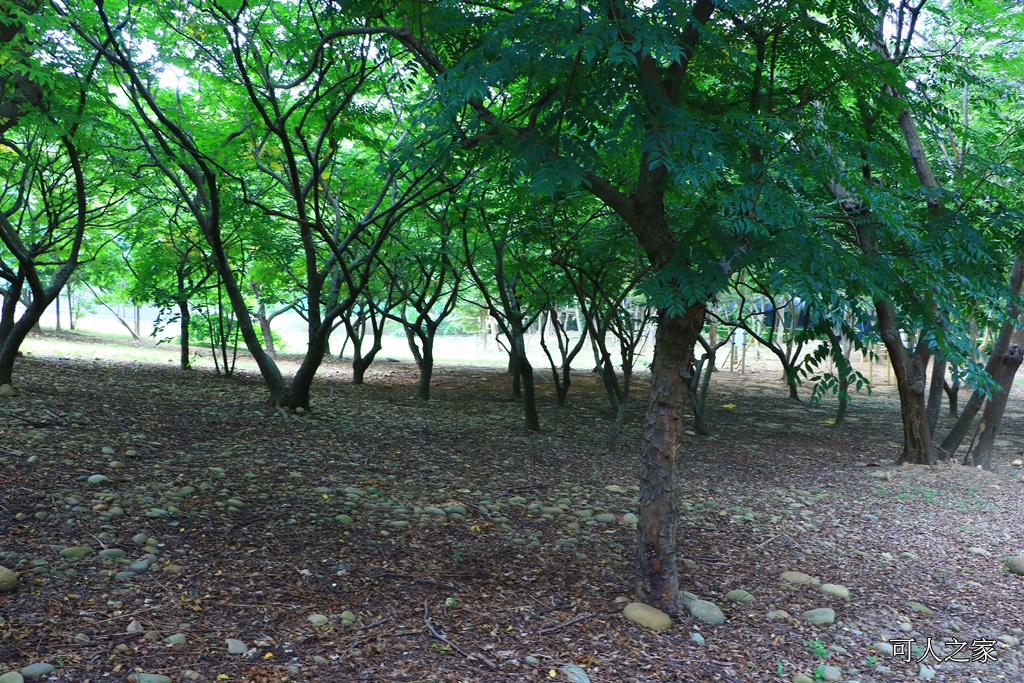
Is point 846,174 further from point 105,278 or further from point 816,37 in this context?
point 105,278

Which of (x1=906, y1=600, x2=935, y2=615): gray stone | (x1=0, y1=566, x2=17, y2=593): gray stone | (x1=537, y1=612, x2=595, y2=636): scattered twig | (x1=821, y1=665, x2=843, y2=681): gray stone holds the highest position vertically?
(x1=0, y1=566, x2=17, y2=593): gray stone

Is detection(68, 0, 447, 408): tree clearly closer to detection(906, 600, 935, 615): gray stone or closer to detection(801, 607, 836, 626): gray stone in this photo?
detection(801, 607, 836, 626): gray stone

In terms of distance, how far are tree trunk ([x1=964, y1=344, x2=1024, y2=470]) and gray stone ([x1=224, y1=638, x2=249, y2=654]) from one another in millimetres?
6308

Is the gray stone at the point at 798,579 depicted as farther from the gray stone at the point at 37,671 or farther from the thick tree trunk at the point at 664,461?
the gray stone at the point at 37,671

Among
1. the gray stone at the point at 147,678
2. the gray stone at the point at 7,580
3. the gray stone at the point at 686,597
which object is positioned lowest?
the gray stone at the point at 147,678

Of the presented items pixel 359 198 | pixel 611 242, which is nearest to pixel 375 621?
pixel 611 242

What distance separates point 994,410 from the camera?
665 cm

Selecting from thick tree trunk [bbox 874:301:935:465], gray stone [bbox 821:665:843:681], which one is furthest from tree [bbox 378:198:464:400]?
gray stone [bbox 821:665:843:681]

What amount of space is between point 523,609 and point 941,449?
568cm

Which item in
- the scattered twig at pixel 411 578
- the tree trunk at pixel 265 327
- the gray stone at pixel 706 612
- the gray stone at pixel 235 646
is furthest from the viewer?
the tree trunk at pixel 265 327

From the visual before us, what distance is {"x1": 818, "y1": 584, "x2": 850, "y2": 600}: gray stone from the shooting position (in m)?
3.70

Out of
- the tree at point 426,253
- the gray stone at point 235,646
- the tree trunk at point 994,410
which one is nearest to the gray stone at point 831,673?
the gray stone at point 235,646

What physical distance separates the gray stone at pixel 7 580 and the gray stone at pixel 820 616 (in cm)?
341

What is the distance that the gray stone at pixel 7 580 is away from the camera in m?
2.89
